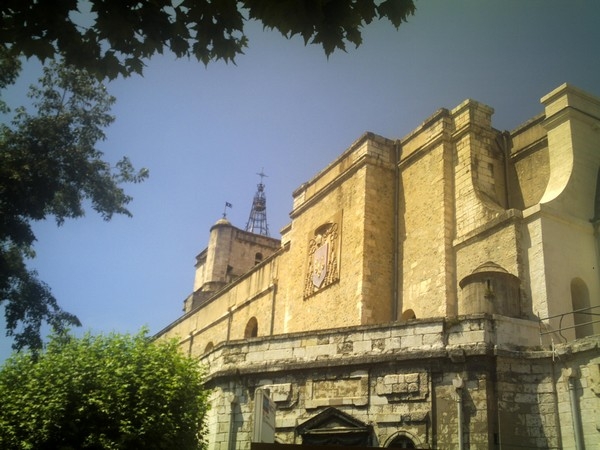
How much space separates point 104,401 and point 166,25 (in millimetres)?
8112

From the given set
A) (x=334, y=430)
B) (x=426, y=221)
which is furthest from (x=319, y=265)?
(x=334, y=430)

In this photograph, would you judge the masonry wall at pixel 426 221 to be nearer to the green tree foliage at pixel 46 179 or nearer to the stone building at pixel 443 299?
the stone building at pixel 443 299

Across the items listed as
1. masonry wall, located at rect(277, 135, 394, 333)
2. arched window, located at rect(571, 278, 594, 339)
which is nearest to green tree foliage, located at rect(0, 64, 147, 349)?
masonry wall, located at rect(277, 135, 394, 333)

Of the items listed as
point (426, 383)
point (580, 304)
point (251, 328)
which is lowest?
point (426, 383)

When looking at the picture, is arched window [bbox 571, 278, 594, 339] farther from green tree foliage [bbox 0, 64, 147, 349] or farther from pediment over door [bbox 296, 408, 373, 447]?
green tree foliage [bbox 0, 64, 147, 349]

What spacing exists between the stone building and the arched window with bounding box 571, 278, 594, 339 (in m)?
0.04

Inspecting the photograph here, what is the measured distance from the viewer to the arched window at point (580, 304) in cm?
1376

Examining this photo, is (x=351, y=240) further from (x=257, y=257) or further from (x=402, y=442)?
(x=257, y=257)

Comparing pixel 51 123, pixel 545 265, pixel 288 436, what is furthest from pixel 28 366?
pixel 545 265

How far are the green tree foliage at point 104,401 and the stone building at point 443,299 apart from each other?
146 centimetres

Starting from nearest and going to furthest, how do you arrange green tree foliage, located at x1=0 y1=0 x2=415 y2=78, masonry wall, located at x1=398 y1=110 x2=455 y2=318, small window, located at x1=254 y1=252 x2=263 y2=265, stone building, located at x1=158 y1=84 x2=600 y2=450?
green tree foliage, located at x1=0 y1=0 x2=415 y2=78 → stone building, located at x1=158 y1=84 x2=600 y2=450 → masonry wall, located at x1=398 y1=110 x2=455 y2=318 → small window, located at x1=254 y1=252 x2=263 y2=265

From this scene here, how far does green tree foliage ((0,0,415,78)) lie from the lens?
14.7ft

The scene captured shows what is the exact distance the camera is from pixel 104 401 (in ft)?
36.5

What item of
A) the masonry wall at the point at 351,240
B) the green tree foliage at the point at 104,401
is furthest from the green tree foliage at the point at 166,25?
the masonry wall at the point at 351,240
